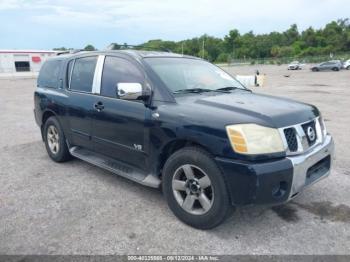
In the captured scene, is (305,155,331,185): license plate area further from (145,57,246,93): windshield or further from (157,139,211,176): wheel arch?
(145,57,246,93): windshield

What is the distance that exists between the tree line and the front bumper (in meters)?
86.5

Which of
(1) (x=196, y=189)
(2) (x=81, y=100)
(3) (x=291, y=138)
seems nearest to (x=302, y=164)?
(3) (x=291, y=138)

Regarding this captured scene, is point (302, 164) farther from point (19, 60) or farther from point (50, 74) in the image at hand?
point (19, 60)

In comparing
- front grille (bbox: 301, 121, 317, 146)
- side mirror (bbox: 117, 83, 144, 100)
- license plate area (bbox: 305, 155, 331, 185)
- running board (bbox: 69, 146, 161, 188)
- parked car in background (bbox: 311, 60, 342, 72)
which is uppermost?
side mirror (bbox: 117, 83, 144, 100)

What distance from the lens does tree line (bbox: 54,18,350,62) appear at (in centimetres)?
8862

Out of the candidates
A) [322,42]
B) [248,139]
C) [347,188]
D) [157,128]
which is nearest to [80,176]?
[157,128]

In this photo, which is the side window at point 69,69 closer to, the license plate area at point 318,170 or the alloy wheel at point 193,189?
the alloy wheel at point 193,189

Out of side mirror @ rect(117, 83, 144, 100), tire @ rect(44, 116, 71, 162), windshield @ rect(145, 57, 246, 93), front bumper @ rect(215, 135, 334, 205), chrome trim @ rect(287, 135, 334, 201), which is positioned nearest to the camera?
front bumper @ rect(215, 135, 334, 205)

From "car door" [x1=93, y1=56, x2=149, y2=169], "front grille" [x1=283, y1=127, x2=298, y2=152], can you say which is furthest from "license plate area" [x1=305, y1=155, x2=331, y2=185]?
"car door" [x1=93, y1=56, x2=149, y2=169]

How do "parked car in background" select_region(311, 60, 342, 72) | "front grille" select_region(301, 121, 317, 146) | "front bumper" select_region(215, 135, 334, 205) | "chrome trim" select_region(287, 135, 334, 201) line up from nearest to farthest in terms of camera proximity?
"front bumper" select_region(215, 135, 334, 205) < "chrome trim" select_region(287, 135, 334, 201) < "front grille" select_region(301, 121, 317, 146) < "parked car in background" select_region(311, 60, 342, 72)

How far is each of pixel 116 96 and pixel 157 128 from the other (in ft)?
2.76

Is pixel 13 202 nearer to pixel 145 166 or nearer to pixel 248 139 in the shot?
pixel 145 166

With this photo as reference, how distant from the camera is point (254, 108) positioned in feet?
10.6

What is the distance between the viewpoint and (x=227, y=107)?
127 inches
